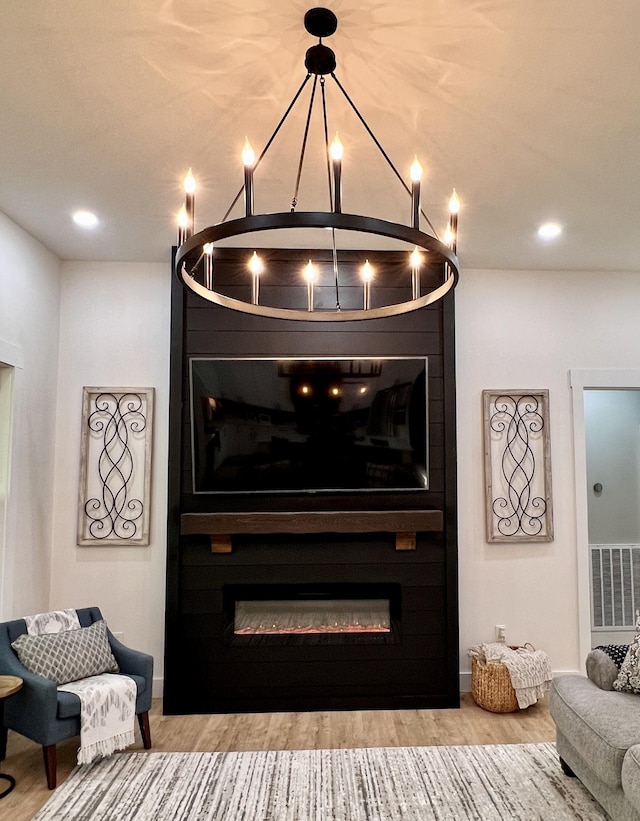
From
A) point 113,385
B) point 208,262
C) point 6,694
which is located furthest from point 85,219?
point 6,694

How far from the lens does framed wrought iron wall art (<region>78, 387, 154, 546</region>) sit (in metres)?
4.09

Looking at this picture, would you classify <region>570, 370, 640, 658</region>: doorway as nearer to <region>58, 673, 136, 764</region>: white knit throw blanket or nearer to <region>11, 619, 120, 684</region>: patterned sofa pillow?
<region>58, 673, 136, 764</region>: white knit throw blanket

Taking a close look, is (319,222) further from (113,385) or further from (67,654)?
(113,385)

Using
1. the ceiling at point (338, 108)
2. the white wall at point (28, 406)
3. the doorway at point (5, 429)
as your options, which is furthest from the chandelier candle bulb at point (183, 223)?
the doorway at point (5, 429)

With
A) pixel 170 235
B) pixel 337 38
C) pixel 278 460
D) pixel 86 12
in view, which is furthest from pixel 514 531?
pixel 86 12

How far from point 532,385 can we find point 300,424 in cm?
172

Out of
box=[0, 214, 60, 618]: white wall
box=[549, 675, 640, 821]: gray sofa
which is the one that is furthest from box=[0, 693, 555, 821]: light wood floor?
box=[0, 214, 60, 618]: white wall

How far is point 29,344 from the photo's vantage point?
3.75 metres

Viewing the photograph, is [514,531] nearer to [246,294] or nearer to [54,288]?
[246,294]

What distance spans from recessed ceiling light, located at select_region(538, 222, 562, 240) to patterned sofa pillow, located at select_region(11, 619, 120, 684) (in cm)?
344

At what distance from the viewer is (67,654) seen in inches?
124

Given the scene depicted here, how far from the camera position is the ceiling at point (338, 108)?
1.93 m

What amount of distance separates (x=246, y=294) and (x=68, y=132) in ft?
5.46

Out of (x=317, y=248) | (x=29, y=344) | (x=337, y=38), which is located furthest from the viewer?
(x=317, y=248)
